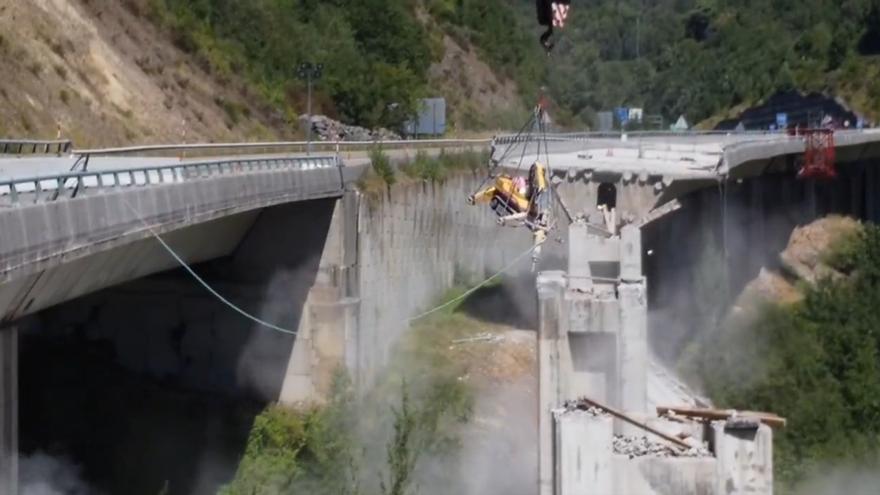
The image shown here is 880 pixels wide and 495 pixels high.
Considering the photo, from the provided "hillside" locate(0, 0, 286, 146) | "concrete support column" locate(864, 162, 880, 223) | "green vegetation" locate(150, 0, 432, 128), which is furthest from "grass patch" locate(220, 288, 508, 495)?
"concrete support column" locate(864, 162, 880, 223)

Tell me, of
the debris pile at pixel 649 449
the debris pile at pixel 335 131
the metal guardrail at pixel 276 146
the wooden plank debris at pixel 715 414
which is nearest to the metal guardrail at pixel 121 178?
the metal guardrail at pixel 276 146

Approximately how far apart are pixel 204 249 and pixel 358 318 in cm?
426

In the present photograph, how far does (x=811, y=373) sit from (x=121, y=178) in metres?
22.8

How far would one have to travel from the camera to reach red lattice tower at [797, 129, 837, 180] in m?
58.6

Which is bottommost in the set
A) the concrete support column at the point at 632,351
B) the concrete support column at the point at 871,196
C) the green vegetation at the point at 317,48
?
the concrete support column at the point at 632,351

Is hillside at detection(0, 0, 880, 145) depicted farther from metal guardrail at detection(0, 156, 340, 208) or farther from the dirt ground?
the dirt ground

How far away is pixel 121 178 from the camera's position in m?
20.3

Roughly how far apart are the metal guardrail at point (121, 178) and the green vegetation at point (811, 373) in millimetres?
12604

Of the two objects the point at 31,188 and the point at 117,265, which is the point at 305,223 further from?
the point at 31,188

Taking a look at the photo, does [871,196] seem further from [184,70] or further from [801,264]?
[184,70]

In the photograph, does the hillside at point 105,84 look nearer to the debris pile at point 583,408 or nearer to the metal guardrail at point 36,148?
the metal guardrail at point 36,148

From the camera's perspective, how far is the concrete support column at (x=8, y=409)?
16797mm

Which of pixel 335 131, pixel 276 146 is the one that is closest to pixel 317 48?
pixel 335 131

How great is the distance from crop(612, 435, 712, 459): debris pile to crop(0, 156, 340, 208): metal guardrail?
7317 millimetres
